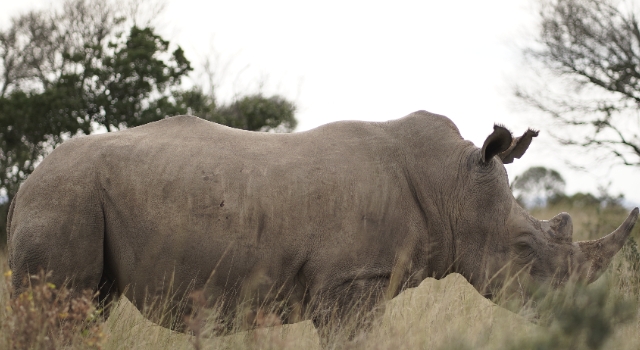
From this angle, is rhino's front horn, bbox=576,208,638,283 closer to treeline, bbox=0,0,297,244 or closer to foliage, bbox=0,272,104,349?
foliage, bbox=0,272,104,349

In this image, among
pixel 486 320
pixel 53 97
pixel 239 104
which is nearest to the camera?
pixel 486 320

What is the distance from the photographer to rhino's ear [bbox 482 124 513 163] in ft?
14.9

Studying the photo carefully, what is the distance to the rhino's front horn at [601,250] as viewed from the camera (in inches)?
188

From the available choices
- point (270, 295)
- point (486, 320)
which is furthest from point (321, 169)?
point (486, 320)

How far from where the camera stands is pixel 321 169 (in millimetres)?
4352

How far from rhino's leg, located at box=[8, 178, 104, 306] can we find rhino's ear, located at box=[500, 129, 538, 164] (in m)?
2.78

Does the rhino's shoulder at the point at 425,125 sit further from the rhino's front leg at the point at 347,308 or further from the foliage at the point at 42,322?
the foliage at the point at 42,322

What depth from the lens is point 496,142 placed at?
467 cm

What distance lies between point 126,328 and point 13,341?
1.09 metres

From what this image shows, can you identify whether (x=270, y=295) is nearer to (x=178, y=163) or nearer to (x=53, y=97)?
(x=178, y=163)

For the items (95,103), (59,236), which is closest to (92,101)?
(95,103)

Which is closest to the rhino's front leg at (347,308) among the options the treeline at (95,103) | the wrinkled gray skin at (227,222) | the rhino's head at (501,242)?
the wrinkled gray skin at (227,222)

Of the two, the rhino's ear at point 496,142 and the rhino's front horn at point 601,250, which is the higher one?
the rhino's ear at point 496,142

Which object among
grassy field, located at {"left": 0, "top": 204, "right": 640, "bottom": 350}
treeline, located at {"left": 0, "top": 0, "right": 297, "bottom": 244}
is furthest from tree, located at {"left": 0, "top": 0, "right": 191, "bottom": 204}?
grassy field, located at {"left": 0, "top": 204, "right": 640, "bottom": 350}
